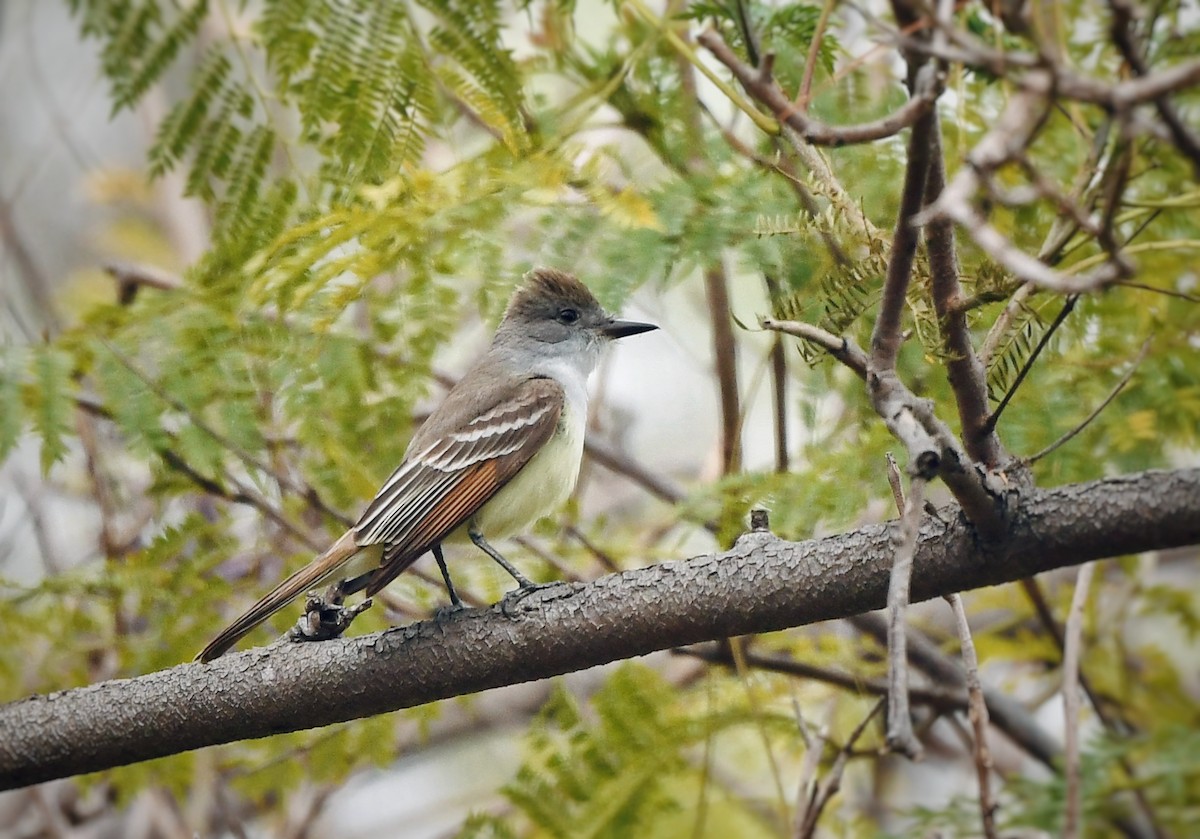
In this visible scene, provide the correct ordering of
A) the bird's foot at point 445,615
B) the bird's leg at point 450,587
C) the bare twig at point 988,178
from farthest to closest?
the bird's leg at point 450,587 → the bird's foot at point 445,615 → the bare twig at point 988,178

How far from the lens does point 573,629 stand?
119 inches

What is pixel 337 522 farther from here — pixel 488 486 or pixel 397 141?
pixel 397 141

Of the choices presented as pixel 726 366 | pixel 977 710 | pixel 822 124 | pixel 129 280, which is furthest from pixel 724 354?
pixel 822 124

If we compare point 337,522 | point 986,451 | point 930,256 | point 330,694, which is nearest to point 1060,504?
point 986,451

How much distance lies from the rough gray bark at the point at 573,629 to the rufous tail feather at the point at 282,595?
0.30 metres

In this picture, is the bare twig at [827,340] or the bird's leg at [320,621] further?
the bird's leg at [320,621]

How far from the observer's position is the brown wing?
378 cm

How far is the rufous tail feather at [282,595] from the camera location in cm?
361

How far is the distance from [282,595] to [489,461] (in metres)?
0.79

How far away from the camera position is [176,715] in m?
3.23

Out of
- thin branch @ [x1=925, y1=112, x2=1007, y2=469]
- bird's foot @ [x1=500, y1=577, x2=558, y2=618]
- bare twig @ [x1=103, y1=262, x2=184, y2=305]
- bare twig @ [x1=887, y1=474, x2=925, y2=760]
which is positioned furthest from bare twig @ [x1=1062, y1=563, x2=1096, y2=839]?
bare twig @ [x1=103, y1=262, x2=184, y2=305]

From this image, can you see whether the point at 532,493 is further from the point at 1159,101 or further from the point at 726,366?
the point at 1159,101

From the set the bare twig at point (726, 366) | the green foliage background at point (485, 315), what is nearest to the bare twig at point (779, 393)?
the green foliage background at point (485, 315)

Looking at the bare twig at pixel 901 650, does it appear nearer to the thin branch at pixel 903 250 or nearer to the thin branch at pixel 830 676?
the thin branch at pixel 903 250
